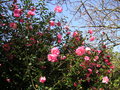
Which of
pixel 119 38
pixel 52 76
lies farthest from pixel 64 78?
pixel 119 38

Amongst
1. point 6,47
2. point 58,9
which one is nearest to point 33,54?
point 6,47

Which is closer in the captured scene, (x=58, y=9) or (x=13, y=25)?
(x=13, y=25)

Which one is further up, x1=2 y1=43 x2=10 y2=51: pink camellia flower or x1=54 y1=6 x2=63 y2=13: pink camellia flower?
x1=54 y1=6 x2=63 y2=13: pink camellia flower

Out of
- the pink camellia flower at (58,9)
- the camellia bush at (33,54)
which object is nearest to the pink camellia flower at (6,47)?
the camellia bush at (33,54)

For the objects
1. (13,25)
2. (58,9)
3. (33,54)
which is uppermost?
(58,9)

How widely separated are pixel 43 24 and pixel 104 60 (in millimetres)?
2031

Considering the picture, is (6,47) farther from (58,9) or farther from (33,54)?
(58,9)

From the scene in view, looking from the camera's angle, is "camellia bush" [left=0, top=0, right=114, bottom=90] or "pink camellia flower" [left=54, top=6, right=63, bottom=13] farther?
"pink camellia flower" [left=54, top=6, right=63, bottom=13]

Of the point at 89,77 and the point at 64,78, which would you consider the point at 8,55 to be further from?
the point at 89,77

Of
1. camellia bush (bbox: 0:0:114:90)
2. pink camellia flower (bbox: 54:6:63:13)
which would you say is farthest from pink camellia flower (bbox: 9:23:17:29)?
pink camellia flower (bbox: 54:6:63:13)

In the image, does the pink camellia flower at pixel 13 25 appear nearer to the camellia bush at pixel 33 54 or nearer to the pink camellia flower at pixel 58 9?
the camellia bush at pixel 33 54

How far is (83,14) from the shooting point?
17.3 ft

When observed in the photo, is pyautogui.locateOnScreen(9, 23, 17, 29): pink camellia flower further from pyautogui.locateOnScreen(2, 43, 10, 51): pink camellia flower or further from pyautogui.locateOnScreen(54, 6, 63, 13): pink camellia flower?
pyautogui.locateOnScreen(54, 6, 63, 13): pink camellia flower

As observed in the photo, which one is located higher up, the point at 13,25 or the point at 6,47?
the point at 13,25
